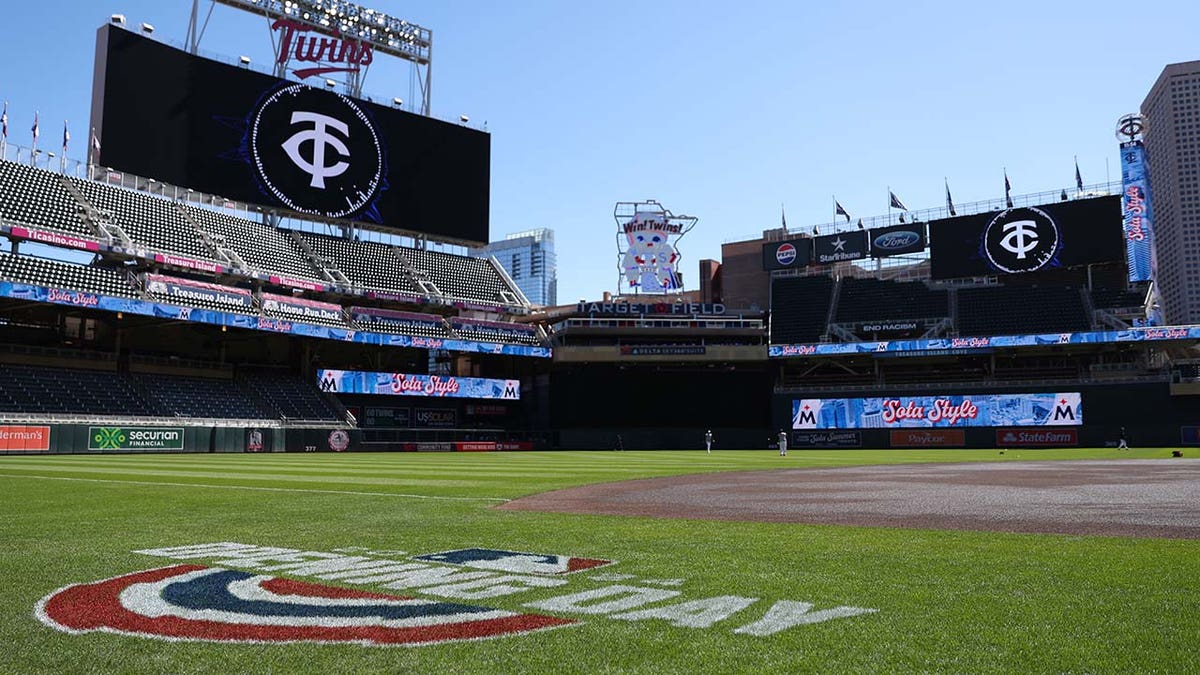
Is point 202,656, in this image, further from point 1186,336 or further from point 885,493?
point 1186,336

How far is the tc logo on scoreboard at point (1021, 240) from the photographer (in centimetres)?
6469

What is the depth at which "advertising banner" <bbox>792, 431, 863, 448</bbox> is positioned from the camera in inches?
2339

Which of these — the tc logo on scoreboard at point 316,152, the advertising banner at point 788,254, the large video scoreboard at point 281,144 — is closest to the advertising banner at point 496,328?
the large video scoreboard at point 281,144

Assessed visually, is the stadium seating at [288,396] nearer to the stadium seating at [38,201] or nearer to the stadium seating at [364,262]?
the stadium seating at [364,262]

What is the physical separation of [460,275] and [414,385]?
12.6 meters

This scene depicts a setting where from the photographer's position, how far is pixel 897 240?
6994 cm

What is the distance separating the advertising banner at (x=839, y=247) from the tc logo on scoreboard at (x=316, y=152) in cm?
3435

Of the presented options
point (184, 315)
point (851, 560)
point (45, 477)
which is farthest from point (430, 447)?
point (851, 560)

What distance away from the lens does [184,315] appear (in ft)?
149

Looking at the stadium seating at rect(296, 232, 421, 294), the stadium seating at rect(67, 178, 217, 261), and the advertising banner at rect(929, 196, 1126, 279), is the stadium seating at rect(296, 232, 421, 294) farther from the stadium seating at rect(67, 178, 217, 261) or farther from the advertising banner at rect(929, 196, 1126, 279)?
the advertising banner at rect(929, 196, 1126, 279)

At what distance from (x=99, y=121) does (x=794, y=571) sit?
175 feet

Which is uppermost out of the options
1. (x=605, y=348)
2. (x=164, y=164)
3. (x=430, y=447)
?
(x=164, y=164)

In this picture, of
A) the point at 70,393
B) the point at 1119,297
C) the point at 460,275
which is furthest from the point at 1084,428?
the point at 70,393

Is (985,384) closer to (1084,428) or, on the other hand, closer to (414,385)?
(1084,428)
